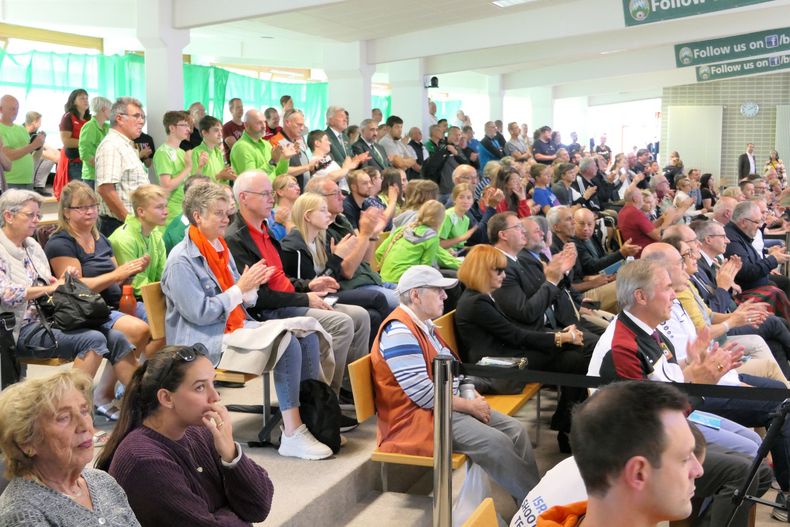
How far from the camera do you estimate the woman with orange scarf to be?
3969 millimetres

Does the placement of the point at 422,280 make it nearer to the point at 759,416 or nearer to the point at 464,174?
the point at 759,416

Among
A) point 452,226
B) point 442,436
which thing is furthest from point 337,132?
point 442,436

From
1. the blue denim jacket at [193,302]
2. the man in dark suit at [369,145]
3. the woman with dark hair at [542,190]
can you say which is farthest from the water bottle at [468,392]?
the man in dark suit at [369,145]

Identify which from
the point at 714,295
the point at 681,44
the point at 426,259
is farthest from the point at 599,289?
the point at 681,44

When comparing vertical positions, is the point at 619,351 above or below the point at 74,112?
below

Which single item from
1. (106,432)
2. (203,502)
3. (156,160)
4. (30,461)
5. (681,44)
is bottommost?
(106,432)

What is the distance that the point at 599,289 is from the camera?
664 cm

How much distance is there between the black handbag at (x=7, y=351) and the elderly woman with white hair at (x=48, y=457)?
65.9 inches

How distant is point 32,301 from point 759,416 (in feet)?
11.1

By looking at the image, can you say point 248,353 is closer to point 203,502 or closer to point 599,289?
point 203,502

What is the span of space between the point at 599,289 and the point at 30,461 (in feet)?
16.7

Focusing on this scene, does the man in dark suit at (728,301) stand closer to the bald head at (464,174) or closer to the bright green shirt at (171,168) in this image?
the bald head at (464,174)

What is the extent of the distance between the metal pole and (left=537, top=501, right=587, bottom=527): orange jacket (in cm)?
100

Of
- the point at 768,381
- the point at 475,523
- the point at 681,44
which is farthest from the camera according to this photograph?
the point at 681,44
